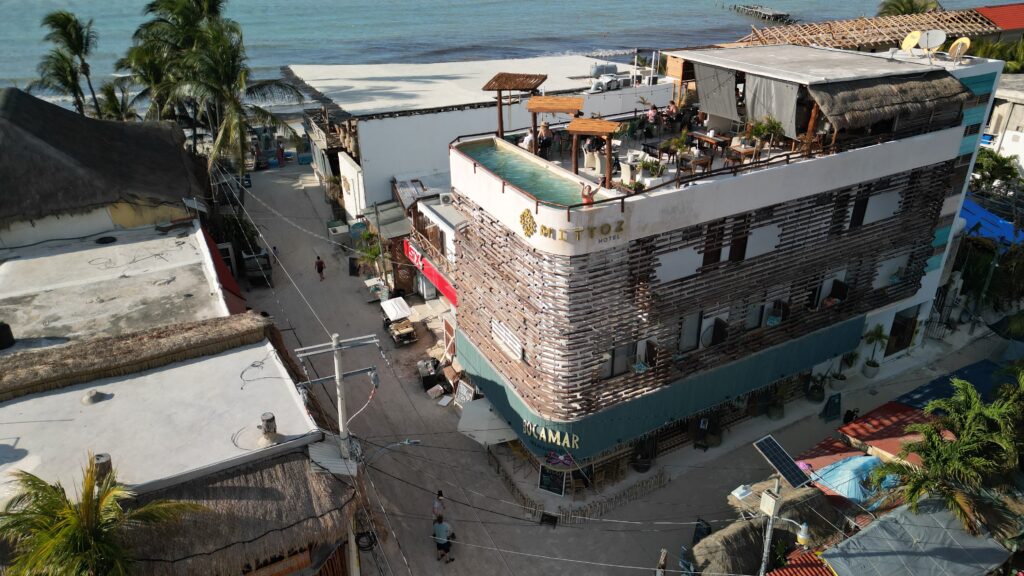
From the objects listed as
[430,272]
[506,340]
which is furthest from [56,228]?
[506,340]

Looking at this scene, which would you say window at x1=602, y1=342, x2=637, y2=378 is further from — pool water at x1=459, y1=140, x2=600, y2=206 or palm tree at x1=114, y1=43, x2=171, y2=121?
palm tree at x1=114, y1=43, x2=171, y2=121

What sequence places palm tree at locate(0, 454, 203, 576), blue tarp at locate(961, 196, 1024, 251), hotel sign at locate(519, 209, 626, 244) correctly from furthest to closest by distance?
blue tarp at locate(961, 196, 1024, 251) < hotel sign at locate(519, 209, 626, 244) < palm tree at locate(0, 454, 203, 576)

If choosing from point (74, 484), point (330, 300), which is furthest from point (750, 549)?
point (330, 300)

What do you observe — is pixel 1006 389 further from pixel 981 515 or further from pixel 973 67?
pixel 973 67

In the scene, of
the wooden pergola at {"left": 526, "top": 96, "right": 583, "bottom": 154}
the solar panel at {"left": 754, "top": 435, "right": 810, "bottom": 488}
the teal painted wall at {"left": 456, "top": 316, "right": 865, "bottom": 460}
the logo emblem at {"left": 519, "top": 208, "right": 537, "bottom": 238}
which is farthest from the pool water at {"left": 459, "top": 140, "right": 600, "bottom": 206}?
the solar panel at {"left": 754, "top": 435, "right": 810, "bottom": 488}

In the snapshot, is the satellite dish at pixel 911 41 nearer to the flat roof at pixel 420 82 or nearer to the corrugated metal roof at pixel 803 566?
the corrugated metal roof at pixel 803 566
